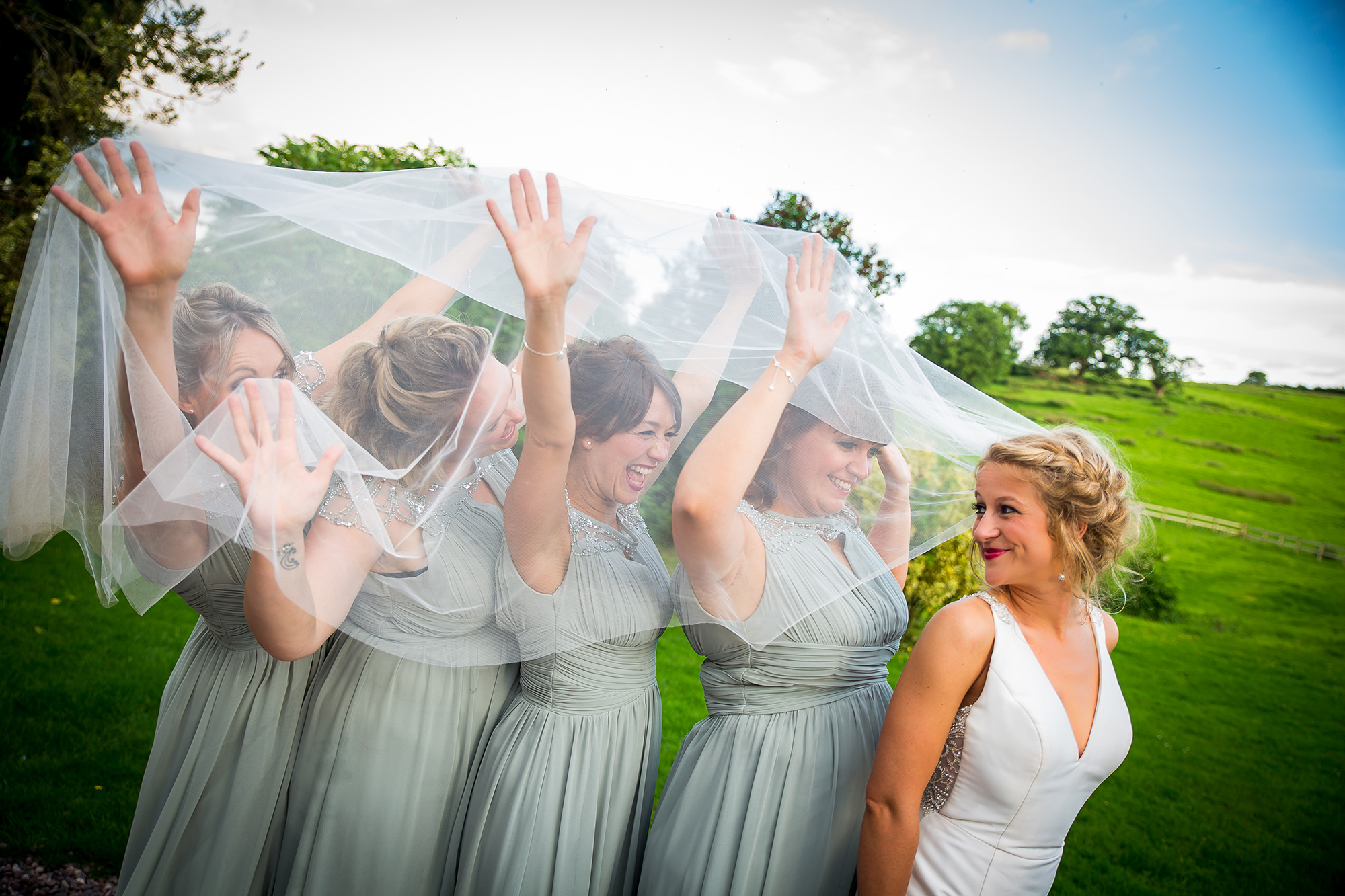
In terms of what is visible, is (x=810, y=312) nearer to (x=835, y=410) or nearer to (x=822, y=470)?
(x=835, y=410)

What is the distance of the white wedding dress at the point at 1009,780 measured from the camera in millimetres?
1742

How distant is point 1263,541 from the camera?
36.4 feet

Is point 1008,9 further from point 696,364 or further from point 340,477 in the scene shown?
point 340,477

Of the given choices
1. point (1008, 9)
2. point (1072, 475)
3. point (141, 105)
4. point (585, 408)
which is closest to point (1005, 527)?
point (1072, 475)

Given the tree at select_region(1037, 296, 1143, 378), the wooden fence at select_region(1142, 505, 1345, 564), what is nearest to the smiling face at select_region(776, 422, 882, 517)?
the wooden fence at select_region(1142, 505, 1345, 564)

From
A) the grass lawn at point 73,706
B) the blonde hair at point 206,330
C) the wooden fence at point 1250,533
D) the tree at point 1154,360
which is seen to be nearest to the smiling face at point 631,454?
the blonde hair at point 206,330

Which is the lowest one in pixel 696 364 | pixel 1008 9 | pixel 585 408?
pixel 585 408

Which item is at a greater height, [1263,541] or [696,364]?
[696,364]

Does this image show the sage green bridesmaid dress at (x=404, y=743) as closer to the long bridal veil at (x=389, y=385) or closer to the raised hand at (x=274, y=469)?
the long bridal veil at (x=389, y=385)

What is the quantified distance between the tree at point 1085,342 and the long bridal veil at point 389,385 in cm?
1140

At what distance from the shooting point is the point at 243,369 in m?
1.72

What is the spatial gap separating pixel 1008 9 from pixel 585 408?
610 centimetres

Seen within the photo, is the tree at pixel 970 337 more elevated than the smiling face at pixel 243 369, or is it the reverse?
the tree at pixel 970 337

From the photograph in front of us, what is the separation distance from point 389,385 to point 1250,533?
Result: 13.8 metres
